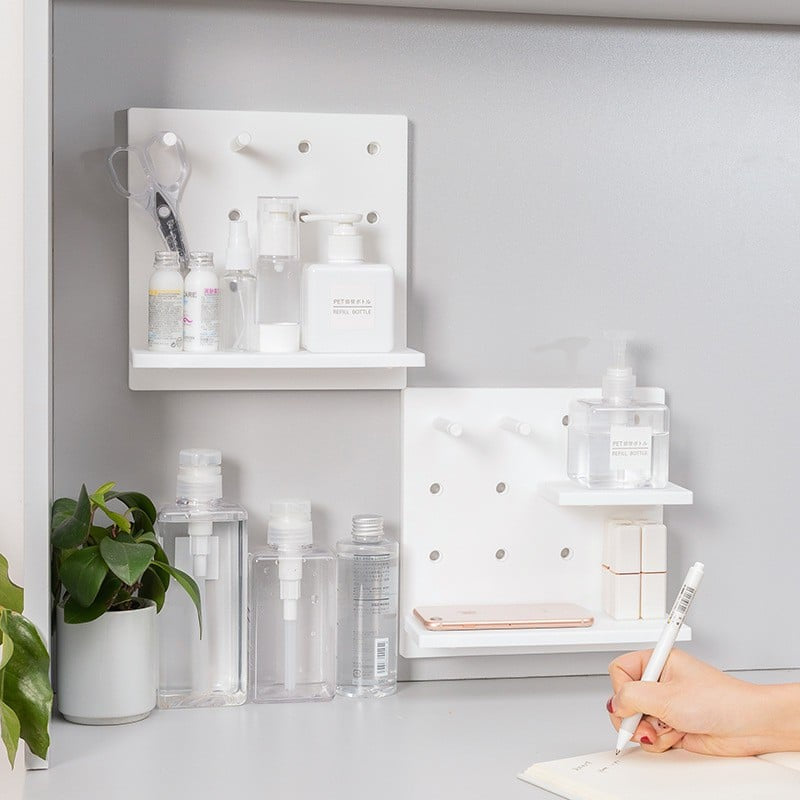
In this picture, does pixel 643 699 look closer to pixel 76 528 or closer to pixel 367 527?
pixel 367 527

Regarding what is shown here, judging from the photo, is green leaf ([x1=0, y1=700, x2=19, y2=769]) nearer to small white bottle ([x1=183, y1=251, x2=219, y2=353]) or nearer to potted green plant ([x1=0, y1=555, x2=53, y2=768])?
potted green plant ([x1=0, y1=555, x2=53, y2=768])

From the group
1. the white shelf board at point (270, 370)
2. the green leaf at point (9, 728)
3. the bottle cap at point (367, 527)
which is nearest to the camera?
the green leaf at point (9, 728)

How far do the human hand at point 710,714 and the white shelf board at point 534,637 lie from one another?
0.16 m

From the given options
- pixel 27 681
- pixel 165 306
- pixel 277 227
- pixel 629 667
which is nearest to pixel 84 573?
pixel 27 681

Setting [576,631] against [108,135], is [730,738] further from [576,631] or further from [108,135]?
[108,135]

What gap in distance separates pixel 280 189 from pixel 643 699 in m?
0.63

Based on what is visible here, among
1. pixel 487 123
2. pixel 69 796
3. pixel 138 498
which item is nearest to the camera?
pixel 69 796

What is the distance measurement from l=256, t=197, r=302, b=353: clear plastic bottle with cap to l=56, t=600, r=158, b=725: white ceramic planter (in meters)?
0.29

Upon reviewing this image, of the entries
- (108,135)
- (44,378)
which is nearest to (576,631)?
(44,378)

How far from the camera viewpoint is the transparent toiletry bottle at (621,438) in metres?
1.27

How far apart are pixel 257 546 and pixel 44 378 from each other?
1.20 ft

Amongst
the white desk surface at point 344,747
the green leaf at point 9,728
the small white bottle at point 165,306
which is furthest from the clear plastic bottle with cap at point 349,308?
the green leaf at point 9,728

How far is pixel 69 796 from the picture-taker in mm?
971

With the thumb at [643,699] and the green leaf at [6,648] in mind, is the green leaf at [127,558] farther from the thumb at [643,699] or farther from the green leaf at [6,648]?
the thumb at [643,699]
